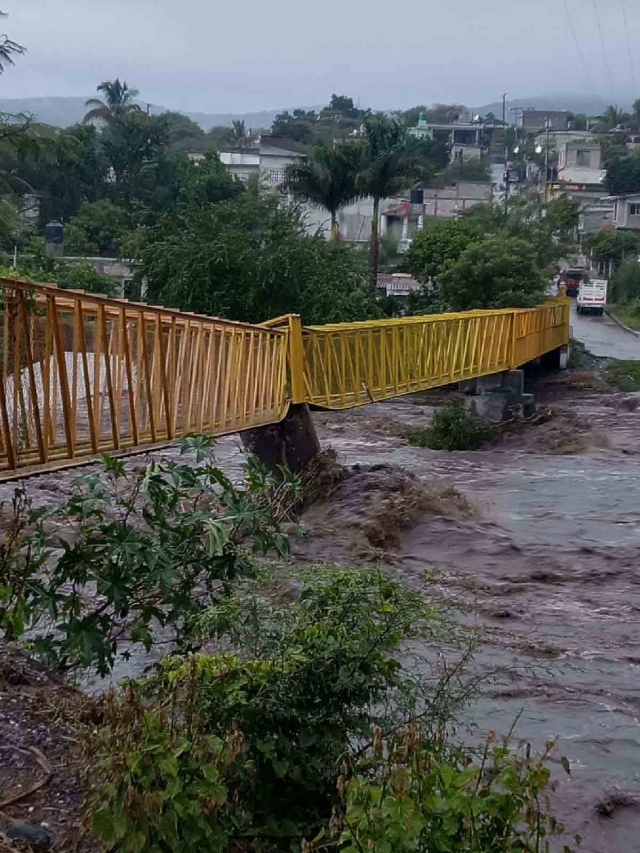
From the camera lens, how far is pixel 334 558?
12.6m

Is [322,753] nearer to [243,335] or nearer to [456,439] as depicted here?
[243,335]

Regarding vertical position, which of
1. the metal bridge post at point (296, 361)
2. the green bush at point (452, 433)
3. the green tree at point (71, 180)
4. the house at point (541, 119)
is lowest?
the green bush at point (452, 433)

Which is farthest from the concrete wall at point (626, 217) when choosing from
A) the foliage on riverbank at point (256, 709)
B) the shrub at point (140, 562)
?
the shrub at point (140, 562)

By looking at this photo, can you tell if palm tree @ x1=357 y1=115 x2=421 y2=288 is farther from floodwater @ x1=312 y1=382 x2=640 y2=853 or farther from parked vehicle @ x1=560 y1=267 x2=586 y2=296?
parked vehicle @ x1=560 y1=267 x2=586 y2=296

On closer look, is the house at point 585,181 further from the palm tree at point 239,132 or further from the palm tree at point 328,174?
the palm tree at point 328,174

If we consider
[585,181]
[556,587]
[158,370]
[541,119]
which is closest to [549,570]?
[556,587]

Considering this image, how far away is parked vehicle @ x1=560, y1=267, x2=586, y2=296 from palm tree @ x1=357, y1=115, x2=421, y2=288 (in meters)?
21.9

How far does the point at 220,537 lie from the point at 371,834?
7.15 feet

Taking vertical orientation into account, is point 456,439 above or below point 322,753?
below

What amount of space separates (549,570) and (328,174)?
27.2 m

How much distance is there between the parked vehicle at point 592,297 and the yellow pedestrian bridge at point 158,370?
37100 mm

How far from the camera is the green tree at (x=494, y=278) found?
106ft

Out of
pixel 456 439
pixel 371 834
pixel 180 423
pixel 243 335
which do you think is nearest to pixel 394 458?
pixel 456 439

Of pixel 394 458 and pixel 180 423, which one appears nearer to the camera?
pixel 180 423
